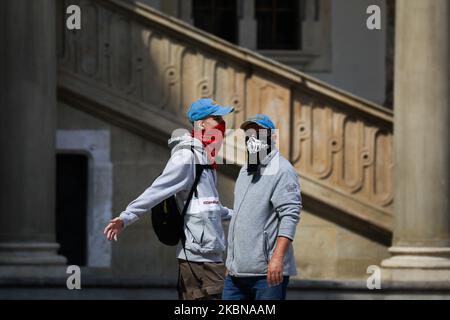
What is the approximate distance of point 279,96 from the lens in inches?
645

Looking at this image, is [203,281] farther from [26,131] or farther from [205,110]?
[26,131]

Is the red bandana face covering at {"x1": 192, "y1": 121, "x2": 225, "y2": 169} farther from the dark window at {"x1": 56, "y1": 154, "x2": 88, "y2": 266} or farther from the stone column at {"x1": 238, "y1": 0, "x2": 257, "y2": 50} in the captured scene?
the stone column at {"x1": 238, "y1": 0, "x2": 257, "y2": 50}

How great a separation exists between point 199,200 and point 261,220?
41cm

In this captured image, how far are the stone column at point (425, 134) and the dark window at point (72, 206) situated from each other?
316cm

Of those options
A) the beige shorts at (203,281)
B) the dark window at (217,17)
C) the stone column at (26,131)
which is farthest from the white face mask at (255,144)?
the dark window at (217,17)

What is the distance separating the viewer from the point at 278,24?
2073 centimetres

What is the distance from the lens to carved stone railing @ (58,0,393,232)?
53.1 ft

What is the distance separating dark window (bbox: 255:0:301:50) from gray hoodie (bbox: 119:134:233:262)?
33.8 ft

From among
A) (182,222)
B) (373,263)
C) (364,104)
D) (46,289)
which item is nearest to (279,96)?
(364,104)

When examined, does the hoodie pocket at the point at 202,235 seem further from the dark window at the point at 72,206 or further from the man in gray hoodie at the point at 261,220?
the dark window at the point at 72,206

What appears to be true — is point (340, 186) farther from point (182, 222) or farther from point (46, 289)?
point (182, 222)

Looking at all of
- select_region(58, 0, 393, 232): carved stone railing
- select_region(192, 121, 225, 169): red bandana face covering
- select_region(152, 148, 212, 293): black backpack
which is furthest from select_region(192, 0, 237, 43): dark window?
select_region(152, 148, 212, 293): black backpack

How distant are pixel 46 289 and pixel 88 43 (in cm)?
265

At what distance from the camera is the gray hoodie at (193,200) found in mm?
10227
